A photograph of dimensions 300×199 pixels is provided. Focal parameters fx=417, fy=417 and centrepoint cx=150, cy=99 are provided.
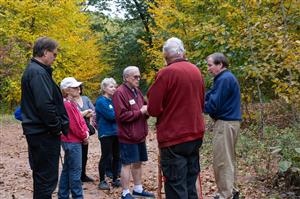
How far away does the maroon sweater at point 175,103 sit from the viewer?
4.42 meters

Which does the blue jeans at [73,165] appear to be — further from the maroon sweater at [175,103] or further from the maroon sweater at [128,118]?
the maroon sweater at [175,103]

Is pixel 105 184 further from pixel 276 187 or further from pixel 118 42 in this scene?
pixel 118 42

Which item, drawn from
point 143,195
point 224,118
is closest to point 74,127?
point 143,195

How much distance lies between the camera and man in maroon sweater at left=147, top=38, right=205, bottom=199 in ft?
14.5

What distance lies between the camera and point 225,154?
554 centimetres

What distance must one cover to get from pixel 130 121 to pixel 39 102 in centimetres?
170

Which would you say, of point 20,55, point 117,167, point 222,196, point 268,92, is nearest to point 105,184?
point 117,167

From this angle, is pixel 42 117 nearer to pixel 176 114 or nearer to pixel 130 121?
pixel 176 114

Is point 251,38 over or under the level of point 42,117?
over

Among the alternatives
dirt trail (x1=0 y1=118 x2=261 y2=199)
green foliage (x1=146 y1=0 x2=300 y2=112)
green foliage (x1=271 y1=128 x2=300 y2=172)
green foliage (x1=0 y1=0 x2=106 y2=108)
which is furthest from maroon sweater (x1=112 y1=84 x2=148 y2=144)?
green foliage (x1=0 y1=0 x2=106 y2=108)

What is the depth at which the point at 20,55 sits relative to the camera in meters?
21.1

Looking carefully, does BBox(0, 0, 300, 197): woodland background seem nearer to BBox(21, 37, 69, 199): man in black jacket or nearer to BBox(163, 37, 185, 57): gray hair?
BBox(163, 37, 185, 57): gray hair

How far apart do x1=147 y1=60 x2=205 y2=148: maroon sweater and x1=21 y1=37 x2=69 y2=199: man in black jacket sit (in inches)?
40.9

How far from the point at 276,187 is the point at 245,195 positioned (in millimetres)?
524
